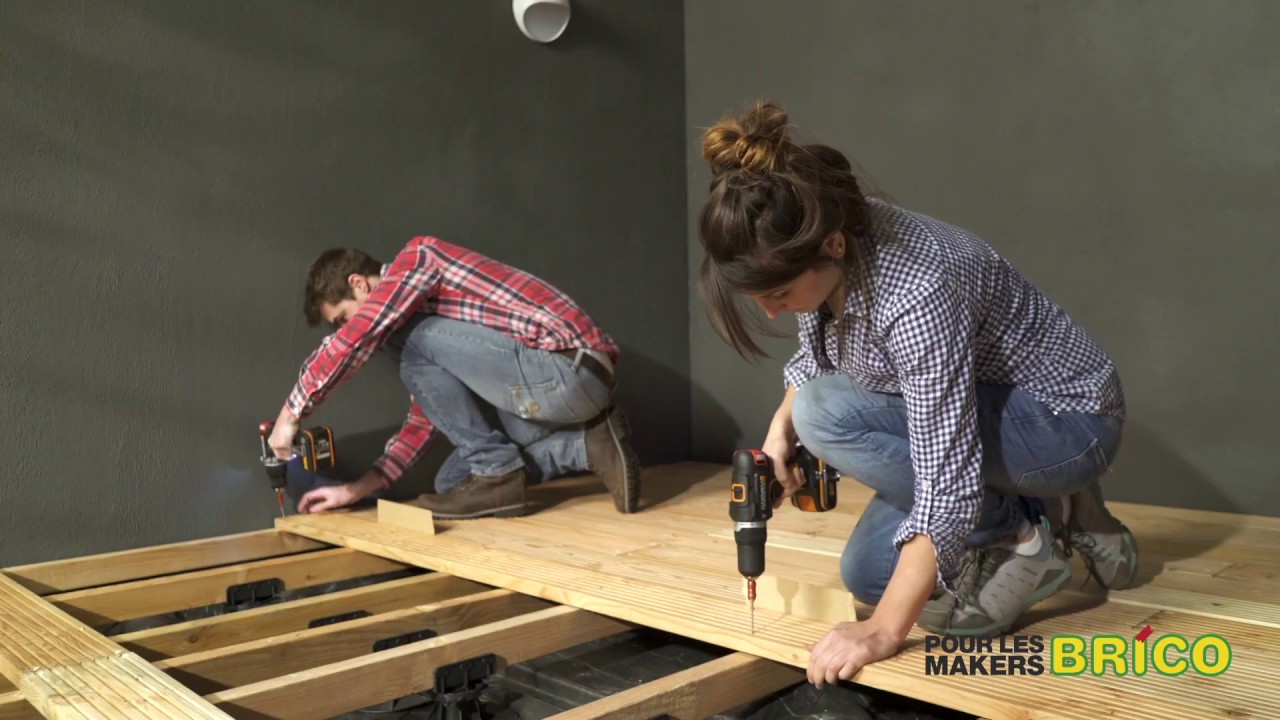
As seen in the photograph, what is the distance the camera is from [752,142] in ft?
4.16

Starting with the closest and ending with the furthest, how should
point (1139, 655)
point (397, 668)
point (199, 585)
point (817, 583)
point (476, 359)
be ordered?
point (1139, 655)
point (397, 668)
point (817, 583)
point (199, 585)
point (476, 359)

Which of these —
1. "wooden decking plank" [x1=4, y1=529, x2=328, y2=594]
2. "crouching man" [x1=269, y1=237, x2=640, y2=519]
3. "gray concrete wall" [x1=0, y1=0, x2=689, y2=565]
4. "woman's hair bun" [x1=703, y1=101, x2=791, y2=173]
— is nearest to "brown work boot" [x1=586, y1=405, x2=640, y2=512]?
"crouching man" [x1=269, y1=237, x2=640, y2=519]

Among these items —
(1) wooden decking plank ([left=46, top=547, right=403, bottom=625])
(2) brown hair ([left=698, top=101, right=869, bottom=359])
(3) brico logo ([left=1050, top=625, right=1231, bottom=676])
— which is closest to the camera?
(2) brown hair ([left=698, top=101, right=869, bottom=359])

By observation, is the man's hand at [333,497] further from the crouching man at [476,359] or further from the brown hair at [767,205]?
the brown hair at [767,205]

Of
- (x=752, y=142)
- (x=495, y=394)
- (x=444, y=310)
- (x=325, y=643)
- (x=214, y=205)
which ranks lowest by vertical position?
(x=325, y=643)

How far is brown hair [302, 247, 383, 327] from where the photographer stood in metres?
2.56

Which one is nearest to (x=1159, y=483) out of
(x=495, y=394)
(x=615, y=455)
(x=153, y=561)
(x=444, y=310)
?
(x=615, y=455)

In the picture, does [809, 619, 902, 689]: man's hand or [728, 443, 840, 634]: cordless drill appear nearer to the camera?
[809, 619, 902, 689]: man's hand

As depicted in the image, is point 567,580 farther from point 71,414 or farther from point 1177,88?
point 1177,88

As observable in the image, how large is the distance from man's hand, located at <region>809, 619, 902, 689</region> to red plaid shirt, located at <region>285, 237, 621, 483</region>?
135cm

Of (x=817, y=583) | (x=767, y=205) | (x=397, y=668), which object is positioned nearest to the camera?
(x=767, y=205)

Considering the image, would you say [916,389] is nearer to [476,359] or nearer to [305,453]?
[476,359]

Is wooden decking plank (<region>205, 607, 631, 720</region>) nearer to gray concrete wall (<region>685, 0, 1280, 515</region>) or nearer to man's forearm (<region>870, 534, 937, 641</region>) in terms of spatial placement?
man's forearm (<region>870, 534, 937, 641</region>)

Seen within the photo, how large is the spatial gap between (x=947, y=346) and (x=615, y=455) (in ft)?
4.87
